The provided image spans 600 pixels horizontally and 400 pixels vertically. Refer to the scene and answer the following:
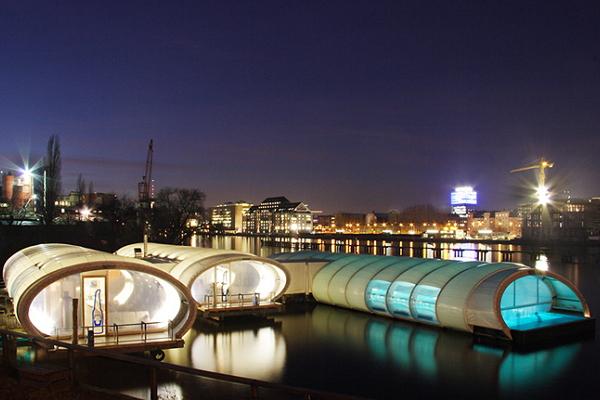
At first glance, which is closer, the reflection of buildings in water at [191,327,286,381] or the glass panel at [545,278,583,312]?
the reflection of buildings in water at [191,327,286,381]

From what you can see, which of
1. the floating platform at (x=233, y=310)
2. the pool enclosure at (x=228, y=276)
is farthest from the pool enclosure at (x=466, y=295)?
the floating platform at (x=233, y=310)

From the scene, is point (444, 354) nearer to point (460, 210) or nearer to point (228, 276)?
point (228, 276)

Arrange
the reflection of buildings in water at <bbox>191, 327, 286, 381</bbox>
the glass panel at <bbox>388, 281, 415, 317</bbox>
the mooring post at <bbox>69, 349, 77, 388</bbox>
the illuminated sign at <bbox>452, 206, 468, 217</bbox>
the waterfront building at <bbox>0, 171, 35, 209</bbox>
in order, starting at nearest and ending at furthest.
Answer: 1. the mooring post at <bbox>69, 349, 77, 388</bbox>
2. the reflection of buildings in water at <bbox>191, 327, 286, 381</bbox>
3. the glass panel at <bbox>388, 281, 415, 317</bbox>
4. the waterfront building at <bbox>0, 171, 35, 209</bbox>
5. the illuminated sign at <bbox>452, 206, 468, 217</bbox>

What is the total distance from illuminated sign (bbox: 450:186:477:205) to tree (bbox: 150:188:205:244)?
118 metres

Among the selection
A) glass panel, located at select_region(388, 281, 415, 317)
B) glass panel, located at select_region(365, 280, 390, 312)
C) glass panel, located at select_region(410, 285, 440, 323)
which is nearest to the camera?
glass panel, located at select_region(410, 285, 440, 323)

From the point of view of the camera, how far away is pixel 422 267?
22750mm

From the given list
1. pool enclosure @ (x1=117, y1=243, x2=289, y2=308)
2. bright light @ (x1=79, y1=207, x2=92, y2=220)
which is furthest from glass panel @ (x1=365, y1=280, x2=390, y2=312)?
bright light @ (x1=79, y1=207, x2=92, y2=220)

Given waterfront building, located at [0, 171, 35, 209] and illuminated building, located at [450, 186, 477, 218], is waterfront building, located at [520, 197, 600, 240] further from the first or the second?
waterfront building, located at [0, 171, 35, 209]

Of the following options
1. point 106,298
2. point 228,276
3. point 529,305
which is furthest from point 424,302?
point 106,298

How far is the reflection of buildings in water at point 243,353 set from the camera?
14.8 meters

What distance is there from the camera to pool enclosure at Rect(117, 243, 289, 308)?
22125mm

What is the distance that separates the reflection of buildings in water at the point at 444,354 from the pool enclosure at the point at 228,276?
318 centimetres

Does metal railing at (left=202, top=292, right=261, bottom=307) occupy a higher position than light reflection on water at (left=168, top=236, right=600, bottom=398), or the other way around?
metal railing at (left=202, top=292, right=261, bottom=307)

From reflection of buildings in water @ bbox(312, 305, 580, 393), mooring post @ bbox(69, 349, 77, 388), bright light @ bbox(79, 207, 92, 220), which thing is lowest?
reflection of buildings in water @ bbox(312, 305, 580, 393)
